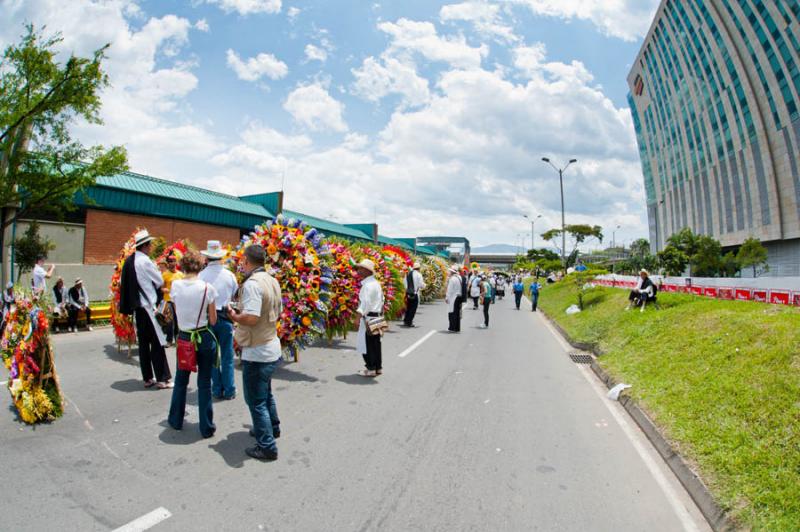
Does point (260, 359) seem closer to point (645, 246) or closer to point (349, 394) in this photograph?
point (349, 394)

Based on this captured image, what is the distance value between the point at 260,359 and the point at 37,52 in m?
15.8

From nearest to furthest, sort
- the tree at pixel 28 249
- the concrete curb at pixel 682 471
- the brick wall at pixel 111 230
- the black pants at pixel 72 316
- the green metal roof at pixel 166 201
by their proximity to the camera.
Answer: the concrete curb at pixel 682 471 < the black pants at pixel 72 316 < the tree at pixel 28 249 < the brick wall at pixel 111 230 < the green metal roof at pixel 166 201

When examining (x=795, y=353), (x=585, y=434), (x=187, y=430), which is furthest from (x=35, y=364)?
(x=795, y=353)

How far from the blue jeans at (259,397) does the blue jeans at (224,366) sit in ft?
5.86

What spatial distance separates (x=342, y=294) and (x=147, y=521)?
6.14 meters

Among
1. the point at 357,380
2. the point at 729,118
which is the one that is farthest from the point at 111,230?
the point at 729,118

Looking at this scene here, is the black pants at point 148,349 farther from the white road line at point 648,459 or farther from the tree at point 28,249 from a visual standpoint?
the tree at point 28,249

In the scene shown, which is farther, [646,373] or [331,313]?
[331,313]

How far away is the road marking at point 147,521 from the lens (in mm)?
2912

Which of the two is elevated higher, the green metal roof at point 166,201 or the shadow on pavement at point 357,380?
the green metal roof at point 166,201

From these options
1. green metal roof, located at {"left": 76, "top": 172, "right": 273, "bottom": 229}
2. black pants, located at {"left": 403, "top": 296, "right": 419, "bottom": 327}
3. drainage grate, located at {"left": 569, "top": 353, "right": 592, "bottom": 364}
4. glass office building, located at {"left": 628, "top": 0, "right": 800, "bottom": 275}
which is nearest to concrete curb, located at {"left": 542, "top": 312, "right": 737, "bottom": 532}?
drainage grate, located at {"left": 569, "top": 353, "right": 592, "bottom": 364}

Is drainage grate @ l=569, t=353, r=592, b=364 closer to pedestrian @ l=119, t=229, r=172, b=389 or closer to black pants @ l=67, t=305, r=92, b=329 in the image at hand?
Answer: pedestrian @ l=119, t=229, r=172, b=389

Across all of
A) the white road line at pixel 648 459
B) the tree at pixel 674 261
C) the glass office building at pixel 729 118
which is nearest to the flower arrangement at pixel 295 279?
the white road line at pixel 648 459

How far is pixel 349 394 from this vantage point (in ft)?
20.6
